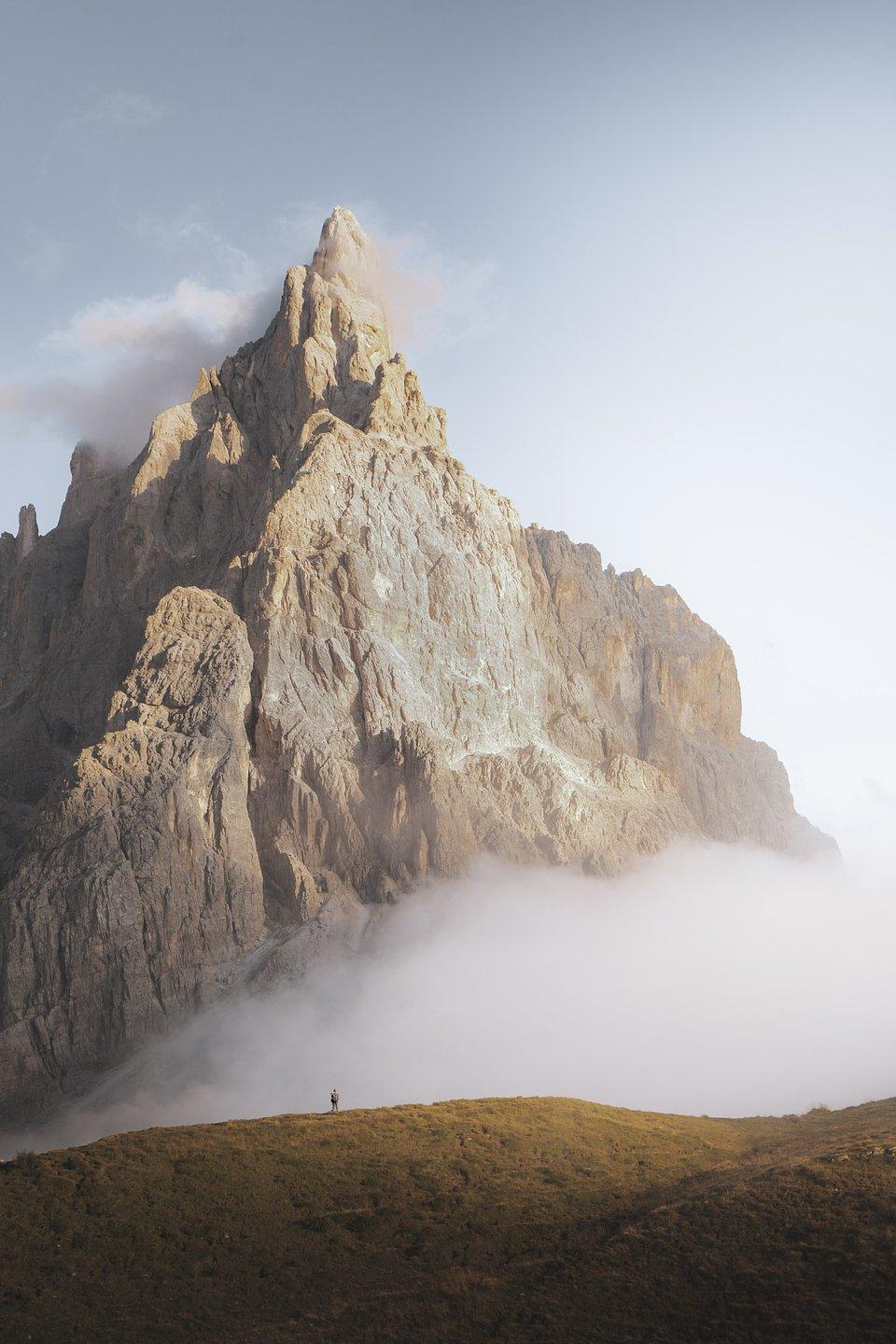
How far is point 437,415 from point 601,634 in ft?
143

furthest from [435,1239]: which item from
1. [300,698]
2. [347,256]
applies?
[347,256]

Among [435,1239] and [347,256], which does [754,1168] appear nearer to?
[435,1239]

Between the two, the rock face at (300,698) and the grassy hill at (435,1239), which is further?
the rock face at (300,698)

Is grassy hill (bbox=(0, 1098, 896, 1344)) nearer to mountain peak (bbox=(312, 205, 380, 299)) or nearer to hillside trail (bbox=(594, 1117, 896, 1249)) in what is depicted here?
hillside trail (bbox=(594, 1117, 896, 1249))

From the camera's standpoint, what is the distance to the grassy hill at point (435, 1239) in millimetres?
40969

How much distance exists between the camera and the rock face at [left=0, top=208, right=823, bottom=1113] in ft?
346

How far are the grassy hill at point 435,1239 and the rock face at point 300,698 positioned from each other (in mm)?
46419

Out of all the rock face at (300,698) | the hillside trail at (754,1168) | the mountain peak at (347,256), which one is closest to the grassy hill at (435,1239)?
the hillside trail at (754,1168)

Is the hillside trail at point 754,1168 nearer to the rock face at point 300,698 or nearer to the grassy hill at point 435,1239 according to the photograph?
the grassy hill at point 435,1239

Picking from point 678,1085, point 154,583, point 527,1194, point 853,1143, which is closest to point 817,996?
point 678,1085

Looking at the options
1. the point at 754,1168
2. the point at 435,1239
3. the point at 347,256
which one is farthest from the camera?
the point at 347,256

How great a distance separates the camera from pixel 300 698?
421 feet

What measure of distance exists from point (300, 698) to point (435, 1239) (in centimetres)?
8413

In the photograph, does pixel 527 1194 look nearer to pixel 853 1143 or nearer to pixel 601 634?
pixel 853 1143
